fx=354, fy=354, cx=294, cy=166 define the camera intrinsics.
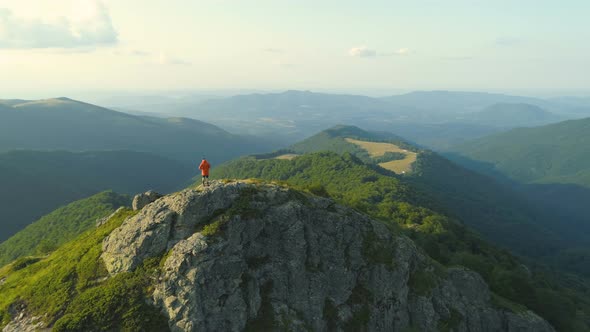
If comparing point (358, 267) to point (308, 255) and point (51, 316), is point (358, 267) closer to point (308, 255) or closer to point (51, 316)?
point (308, 255)

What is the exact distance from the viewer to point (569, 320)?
151 feet

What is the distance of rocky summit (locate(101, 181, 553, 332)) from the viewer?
26.0m

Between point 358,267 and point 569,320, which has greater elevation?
point 358,267

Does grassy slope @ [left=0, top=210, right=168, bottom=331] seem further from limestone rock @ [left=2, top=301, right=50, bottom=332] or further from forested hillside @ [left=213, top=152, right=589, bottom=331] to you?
forested hillside @ [left=213, top=152, right=589, bottom=331]

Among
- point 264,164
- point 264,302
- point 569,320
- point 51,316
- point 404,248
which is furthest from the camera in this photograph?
point 264,164

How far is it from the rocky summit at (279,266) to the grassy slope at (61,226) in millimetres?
86122

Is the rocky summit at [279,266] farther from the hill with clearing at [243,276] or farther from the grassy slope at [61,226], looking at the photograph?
the grassy slope at [61,226]

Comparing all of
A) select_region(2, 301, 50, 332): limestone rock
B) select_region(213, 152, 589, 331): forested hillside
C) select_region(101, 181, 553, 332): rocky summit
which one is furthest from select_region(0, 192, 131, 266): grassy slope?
select_region(101, 181, 553, 332): rocky summit

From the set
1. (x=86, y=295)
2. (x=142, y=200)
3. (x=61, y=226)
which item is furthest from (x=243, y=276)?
(x=61, y=226)

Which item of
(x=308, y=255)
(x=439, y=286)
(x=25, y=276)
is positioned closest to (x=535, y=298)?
(x=439, y=286)

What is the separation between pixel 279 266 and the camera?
29.3 m

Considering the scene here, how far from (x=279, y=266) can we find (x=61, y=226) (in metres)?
112

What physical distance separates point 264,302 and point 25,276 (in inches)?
911

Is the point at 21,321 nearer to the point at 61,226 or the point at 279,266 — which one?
the point at 279,266
